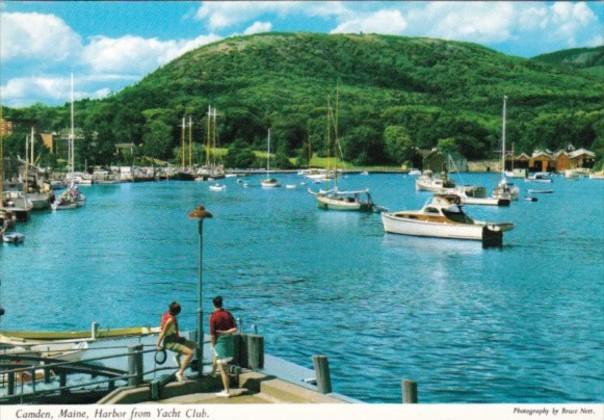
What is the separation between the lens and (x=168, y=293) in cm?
2848

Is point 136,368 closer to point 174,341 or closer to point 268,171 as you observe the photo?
point 174,341

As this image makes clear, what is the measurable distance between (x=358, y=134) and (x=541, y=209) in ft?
249

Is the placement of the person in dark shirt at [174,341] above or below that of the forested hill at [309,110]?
below

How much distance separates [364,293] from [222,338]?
1750cm

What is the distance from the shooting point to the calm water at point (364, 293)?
723 inches

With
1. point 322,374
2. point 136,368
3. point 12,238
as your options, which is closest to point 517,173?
point 12,238

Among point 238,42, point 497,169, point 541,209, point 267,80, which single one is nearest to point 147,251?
point 541,209

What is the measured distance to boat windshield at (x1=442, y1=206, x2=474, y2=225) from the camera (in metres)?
45.0

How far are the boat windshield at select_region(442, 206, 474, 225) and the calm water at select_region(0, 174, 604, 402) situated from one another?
1.77 metres

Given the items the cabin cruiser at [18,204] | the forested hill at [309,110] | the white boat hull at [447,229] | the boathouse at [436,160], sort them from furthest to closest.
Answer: the boathouse at [436,160], the forested hill at [309,110], the cabin cruiser at [18,204], the white boat hull at [447,229]

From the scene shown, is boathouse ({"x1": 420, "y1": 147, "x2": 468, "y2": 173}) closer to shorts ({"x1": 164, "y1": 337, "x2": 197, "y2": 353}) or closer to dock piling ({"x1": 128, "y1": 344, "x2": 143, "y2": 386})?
shorts ({"x1": 164, "y1": 337, "x2": 197, "y2": 353})

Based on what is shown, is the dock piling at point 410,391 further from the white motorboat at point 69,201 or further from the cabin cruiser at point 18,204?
the white motorboat at point 69,201

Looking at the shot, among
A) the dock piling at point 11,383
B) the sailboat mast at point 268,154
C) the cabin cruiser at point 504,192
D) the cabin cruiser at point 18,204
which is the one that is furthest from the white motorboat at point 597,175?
the dock piling at point 11,383

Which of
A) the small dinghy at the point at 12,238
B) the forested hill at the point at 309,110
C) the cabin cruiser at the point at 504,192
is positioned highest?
the forested hill at the point at 309,110
